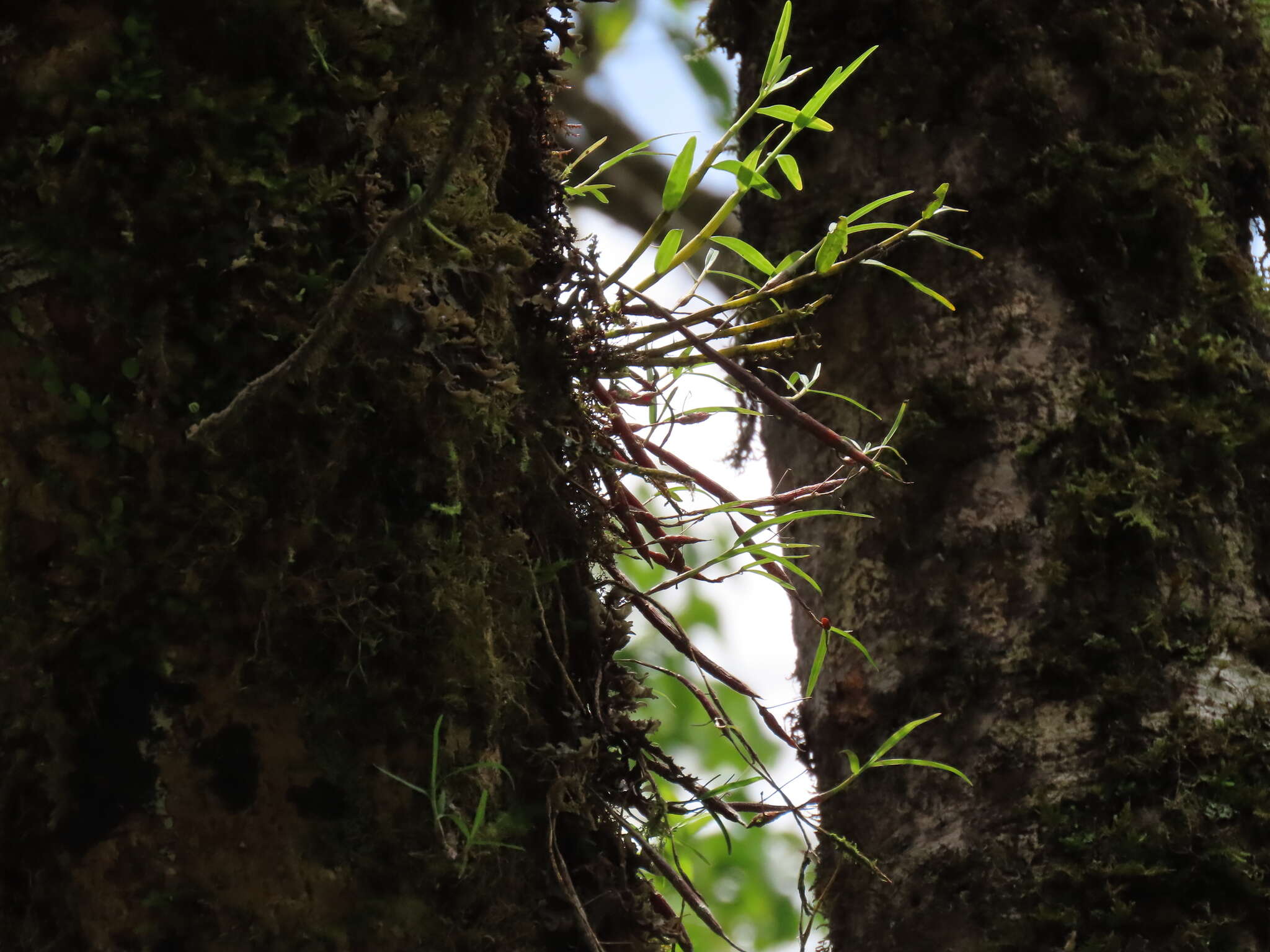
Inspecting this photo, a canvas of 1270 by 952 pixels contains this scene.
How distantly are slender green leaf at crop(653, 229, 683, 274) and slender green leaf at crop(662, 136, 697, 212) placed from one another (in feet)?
0.08

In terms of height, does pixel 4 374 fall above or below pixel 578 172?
below

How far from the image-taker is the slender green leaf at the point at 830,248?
1.00 meters

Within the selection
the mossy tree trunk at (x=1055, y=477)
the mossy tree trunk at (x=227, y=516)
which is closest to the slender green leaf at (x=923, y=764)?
the mossy tree trunk at (x=1055, y=477)

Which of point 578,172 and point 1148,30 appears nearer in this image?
point 1148,30

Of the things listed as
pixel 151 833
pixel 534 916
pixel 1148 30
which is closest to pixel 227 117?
pixel 151 833

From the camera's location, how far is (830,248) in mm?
1017

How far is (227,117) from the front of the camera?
2.31 ft

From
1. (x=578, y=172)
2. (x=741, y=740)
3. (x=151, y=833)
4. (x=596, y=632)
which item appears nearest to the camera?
(x=151, y=833)

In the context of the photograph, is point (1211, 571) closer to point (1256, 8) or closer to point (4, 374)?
point (1256, 8)

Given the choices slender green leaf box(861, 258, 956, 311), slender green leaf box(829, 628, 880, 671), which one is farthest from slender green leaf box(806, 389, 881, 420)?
slender green leaf box(829, 628, 880, 671)

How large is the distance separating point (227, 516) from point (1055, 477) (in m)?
0.99

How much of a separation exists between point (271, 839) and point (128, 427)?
29 cm

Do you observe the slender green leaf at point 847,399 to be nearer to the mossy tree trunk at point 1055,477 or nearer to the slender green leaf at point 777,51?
the mossy tree trunk at point 1055,477

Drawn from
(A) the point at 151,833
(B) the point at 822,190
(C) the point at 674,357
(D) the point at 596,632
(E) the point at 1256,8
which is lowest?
(A) the point at 151,833
